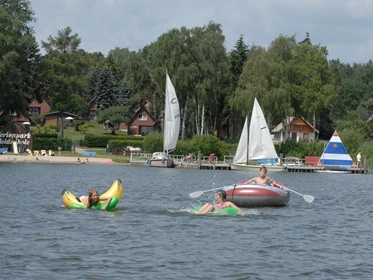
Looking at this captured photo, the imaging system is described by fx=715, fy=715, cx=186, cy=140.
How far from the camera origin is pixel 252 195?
2773 centimetres

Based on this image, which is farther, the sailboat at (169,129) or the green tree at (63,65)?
the green tree at (63,65)

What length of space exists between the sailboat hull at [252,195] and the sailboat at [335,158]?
39.5m

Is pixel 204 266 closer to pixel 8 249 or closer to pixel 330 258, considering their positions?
pixel 330 258

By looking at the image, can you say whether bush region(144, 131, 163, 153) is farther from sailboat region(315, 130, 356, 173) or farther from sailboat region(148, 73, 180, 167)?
sailboat region(315, 130, 356, 173)

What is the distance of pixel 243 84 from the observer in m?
75.4

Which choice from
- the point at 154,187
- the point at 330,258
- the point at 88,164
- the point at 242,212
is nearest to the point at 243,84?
the point at 88,164

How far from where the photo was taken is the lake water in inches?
619

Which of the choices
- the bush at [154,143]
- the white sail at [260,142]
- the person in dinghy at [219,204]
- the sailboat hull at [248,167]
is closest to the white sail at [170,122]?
the bush at [154,143]

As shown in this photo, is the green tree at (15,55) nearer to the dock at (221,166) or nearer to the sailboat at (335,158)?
the dock at (221,166)

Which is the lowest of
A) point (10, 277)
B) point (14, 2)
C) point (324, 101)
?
point (10, 277)

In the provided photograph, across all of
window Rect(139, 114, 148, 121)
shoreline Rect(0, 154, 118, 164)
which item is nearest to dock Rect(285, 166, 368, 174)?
shoreline Rect(0, 154, 118, 164)

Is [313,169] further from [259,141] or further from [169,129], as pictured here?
[169,129]

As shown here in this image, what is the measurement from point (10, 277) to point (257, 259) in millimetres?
5926

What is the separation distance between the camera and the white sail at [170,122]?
217 feet
